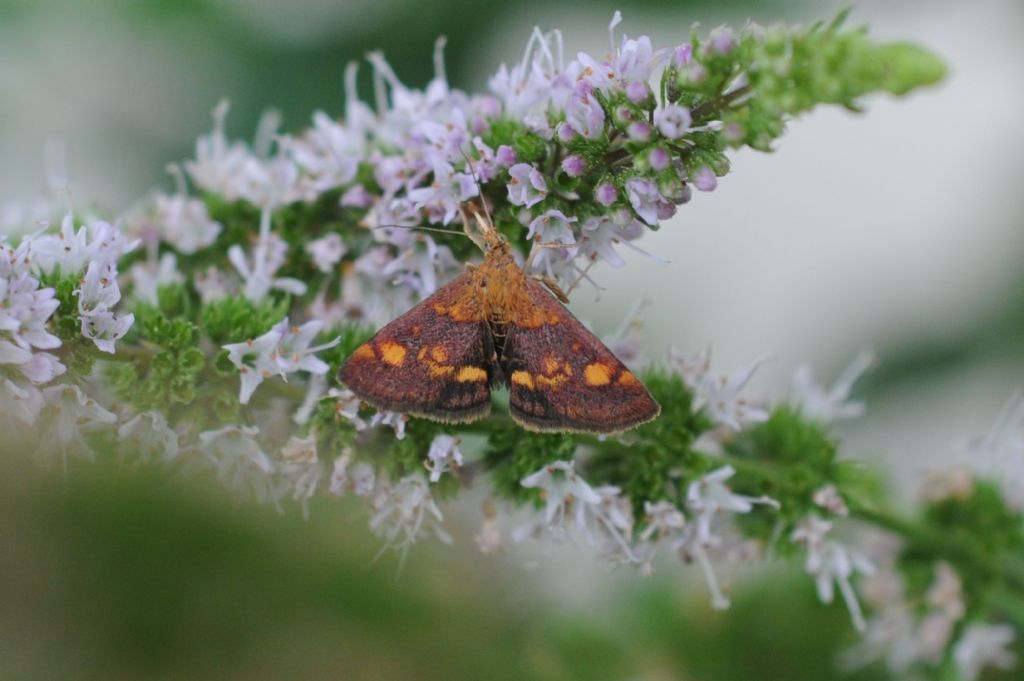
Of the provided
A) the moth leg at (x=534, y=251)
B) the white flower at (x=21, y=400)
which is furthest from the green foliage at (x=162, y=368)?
the moth leg at (x=534, y=251)

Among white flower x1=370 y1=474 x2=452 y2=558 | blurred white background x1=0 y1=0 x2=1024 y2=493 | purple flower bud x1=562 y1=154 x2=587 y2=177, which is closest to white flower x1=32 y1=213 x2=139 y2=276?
white flower x1=370 y1=474 x2=452 y2=558

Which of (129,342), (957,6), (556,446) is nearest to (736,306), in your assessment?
(957,6)

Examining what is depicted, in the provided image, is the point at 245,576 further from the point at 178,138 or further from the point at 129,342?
the point at 178,138

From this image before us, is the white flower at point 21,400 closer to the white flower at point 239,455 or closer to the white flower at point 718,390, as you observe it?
the white flower at point 239,455

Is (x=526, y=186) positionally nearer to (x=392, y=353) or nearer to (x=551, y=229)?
(x=551, y=229)

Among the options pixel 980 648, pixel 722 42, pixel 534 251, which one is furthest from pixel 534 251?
pixel 980 648

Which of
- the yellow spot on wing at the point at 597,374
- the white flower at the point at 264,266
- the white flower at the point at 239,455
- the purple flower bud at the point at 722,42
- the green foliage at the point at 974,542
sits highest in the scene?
the purple flower bud at the point at 722,42
